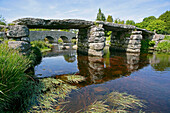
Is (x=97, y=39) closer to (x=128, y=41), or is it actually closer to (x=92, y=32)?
(x=92, y=32)

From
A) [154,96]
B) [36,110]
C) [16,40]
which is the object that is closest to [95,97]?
[36,110]

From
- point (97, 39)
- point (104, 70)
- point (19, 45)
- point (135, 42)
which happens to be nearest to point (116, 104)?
point (104, 70)

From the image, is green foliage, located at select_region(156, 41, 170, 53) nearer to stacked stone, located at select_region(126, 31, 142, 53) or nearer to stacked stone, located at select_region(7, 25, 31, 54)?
stacked stone, located at select_region(126, 31, 142, 53)

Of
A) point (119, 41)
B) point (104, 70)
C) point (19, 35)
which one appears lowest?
point (104, 70)

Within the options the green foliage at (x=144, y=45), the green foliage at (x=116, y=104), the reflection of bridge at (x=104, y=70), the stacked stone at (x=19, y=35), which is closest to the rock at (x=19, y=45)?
the stacked stone at (x=19, y=35)

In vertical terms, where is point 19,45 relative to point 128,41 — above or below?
below

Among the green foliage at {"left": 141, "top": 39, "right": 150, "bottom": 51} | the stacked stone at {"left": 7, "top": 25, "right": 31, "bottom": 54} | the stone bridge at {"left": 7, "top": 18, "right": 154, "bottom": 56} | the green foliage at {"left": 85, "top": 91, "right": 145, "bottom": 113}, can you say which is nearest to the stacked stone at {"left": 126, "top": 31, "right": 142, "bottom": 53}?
the stone bridge at {"left": 7, "top": 18, "right": 154, "bottom": 56}

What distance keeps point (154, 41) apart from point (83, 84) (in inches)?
531

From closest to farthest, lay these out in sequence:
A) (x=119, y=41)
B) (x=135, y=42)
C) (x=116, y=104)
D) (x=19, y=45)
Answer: (x=116, y=104) < (x=19, y=45) < (x=135, y=42) < (x=119, y=41)

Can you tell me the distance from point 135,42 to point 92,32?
4908 millimetres

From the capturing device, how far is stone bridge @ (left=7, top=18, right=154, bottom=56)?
5.04 meters

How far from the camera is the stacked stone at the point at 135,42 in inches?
369

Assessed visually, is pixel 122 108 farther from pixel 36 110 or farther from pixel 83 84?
pixel 36 110

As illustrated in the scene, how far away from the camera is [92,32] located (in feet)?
24.9
